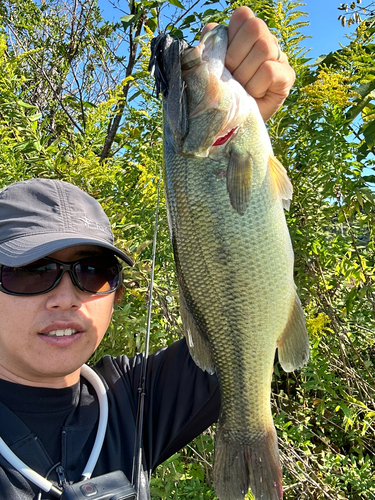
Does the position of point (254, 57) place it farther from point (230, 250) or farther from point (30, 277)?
point (30, 277)

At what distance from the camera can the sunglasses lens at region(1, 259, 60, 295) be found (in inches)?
59.4

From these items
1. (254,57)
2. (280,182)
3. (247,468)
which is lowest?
(247,468)

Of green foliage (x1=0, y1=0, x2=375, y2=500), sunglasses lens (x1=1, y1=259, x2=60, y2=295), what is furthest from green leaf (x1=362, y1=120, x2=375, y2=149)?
sunglasses lens (x1=1, y1=259, x2=60, y2=295)

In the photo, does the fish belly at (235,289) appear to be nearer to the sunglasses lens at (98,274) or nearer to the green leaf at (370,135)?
the sunglasses lens at (98,274)

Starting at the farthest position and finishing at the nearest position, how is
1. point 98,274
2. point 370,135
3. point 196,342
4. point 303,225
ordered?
point 303,225, point 370,135, point 98,274, point 196,342

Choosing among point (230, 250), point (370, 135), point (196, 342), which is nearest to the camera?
point (230, 250)

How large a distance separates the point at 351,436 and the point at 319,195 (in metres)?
1.53

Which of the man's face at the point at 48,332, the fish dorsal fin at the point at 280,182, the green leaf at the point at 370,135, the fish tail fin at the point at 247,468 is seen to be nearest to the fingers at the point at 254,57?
the fish dorsal fin at the point at 280,182

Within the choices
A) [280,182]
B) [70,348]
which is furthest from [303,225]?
[70,348]

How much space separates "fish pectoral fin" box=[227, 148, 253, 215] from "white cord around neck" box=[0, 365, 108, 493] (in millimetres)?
872

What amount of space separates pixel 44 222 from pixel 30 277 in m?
0.22

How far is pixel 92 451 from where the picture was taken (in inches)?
59.1

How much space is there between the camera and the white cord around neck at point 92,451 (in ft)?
4.42

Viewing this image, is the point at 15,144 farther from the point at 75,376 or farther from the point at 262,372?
the point at 262,372
